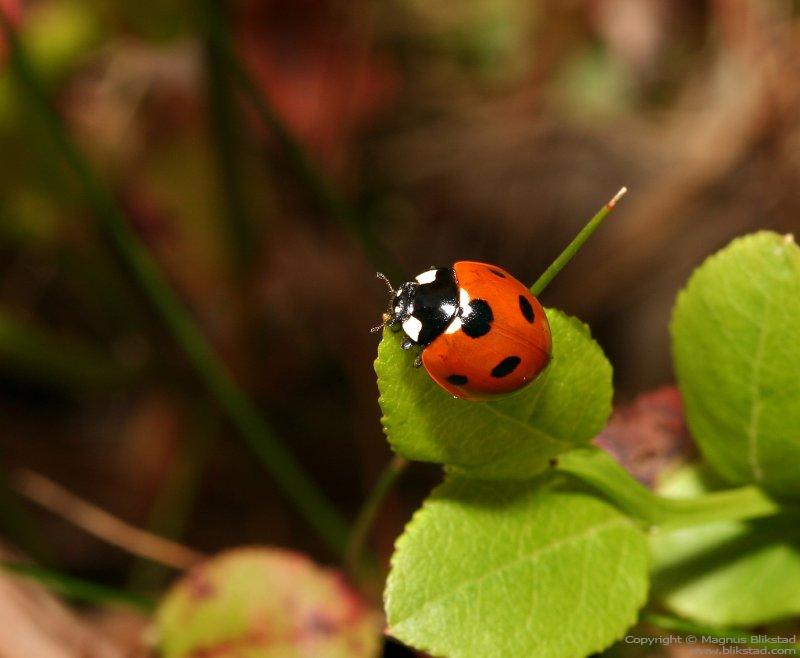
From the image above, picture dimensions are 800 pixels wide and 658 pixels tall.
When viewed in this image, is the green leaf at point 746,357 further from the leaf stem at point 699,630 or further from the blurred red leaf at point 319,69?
the blurred red leaf at point 319,69

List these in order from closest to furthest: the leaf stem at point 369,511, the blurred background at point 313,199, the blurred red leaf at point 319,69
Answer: the leaf stem at point 369,511, the blurred background at point 313,199, the blurred red leaf at point 319,69

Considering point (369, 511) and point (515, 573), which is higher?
point (369, 511)

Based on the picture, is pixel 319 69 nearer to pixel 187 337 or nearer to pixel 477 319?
pixel 187 337

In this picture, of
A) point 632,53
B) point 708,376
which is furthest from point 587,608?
point 632,53

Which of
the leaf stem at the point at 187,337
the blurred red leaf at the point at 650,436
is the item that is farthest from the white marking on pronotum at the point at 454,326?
the leaf stem at the point at 187,337

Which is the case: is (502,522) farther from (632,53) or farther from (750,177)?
(632,53)

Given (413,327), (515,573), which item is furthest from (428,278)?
(515,573)

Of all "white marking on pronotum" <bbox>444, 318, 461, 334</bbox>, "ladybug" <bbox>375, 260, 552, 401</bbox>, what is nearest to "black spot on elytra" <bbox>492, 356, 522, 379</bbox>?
"ladybug" <bbox>375, 260, 552, 401</bbox>
